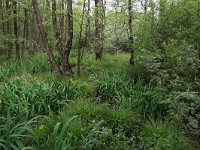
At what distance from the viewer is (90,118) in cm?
500

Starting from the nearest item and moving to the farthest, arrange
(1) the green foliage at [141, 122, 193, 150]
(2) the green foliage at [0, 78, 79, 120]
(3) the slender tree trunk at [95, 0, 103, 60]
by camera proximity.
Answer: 1. (1) the green foliage at [141, 122, 193, 150]
2. (2) the green foliage at [0, 78, 79, 120]
3. (3) the slender tree trunk at [95, 0, 103, 60]

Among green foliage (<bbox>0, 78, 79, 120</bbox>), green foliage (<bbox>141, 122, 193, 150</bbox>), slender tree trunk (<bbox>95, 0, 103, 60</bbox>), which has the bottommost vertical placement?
green foliage (<bbox>141, 122, 193, 150</bbox>)

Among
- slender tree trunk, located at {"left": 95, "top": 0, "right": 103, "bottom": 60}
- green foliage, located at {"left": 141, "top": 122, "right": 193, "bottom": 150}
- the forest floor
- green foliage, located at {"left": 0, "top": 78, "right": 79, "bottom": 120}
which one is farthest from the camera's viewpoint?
slender tree trunk, located at {"left": 95, "top": 0, "right": 103, "bottom": 60}

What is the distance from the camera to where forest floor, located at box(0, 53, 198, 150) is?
3774 mm

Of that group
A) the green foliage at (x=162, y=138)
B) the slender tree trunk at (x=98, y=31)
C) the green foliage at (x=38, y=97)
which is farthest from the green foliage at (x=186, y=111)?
the slender tree trunk at (x=98, y=31)

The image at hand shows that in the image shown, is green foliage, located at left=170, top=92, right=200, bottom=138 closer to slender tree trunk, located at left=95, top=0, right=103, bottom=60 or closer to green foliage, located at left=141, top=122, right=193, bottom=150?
green foliage, located at left=141, top=122, right=193, bottom=150

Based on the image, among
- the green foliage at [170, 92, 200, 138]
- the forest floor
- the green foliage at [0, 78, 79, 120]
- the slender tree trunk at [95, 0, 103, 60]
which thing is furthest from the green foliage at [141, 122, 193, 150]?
the slender tree trunk at [95, 0, 103, 60]

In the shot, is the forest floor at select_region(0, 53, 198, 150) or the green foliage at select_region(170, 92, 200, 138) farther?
the green foliage at select_region(170, 92, 200, 138)

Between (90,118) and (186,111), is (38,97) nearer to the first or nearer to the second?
(90,118)

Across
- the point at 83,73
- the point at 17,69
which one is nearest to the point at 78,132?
the point at 83,73

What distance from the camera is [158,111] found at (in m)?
5.60

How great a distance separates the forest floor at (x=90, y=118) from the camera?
377 centimetres

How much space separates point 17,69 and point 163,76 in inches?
258

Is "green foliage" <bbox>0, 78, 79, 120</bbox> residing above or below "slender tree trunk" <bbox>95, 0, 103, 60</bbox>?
below
